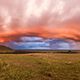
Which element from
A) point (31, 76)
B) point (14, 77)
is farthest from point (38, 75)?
point (14, 77)

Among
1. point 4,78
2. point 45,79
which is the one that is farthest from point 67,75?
point 4,78

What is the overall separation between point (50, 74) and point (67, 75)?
5.73ft

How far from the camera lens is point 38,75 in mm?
20266

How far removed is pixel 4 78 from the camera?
18.7 m

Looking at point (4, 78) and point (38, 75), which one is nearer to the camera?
point (4, 78)

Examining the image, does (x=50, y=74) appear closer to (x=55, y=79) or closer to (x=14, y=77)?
(x=55, y=79)

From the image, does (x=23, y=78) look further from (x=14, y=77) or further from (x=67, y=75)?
(x=67, y=75)

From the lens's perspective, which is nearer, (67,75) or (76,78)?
(76,78)

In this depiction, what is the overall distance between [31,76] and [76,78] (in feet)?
13.9

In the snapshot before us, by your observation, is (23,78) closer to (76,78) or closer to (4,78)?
(4,78)

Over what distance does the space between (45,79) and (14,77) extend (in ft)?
9.36

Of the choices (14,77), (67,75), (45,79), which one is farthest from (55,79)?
(14,77)

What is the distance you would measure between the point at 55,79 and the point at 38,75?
80.3 inches

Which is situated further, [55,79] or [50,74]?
[50,74]
